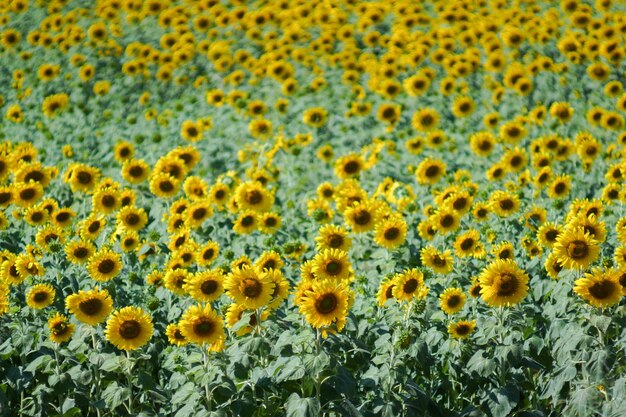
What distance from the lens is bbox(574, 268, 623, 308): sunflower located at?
3.83 meters

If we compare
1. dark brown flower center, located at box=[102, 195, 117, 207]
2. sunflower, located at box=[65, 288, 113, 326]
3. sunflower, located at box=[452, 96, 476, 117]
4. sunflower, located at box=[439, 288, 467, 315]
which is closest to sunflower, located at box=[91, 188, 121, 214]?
dark brown flower center, located at box=[102, 195, 117, 207]

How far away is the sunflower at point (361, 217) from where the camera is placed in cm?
542

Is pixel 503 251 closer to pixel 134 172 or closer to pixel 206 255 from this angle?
pixel 206 255

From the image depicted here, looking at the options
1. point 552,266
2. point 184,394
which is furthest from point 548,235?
point 184,394

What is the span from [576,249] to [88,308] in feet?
10.3

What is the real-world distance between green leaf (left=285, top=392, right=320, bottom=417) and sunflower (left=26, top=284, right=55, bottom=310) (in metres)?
2.09

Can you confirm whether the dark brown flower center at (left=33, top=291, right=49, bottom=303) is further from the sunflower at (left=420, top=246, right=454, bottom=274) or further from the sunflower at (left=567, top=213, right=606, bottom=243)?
the sunflower at (left=567, top=213, right=606, bottom=243)

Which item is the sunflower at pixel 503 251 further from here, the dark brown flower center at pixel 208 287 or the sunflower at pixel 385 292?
the dark brown flower center at pixel 208 287

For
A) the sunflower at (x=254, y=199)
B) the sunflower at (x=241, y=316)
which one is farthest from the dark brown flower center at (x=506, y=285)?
the sunflower at (x=254, y=199)

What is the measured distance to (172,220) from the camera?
593cm

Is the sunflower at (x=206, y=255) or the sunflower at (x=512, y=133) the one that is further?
the sunflower at (x=512, y=133)

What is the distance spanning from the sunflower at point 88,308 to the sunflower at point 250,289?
0.97 m

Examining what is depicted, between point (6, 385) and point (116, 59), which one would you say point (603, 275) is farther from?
point (116, 59)

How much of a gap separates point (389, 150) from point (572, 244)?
192 inches
